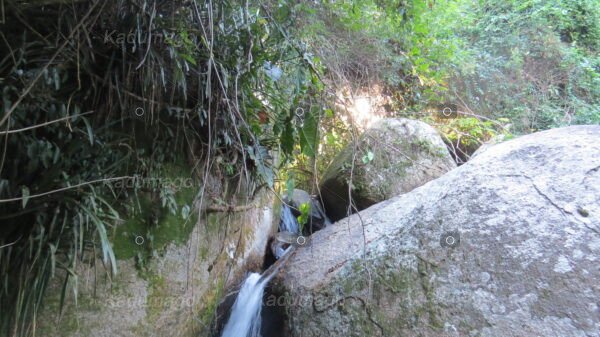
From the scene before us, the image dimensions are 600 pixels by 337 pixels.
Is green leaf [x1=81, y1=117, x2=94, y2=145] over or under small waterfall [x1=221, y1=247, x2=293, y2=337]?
over

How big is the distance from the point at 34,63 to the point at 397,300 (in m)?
2.53

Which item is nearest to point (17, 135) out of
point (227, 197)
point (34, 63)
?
point (34, 63)

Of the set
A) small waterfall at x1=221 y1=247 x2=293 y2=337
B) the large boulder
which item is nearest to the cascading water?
small waterfall at x1=221 y1=247 x2=293 y2=337

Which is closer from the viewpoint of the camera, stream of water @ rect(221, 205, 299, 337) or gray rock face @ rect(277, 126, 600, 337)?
gray rock face @ rect(277, 126, 600, 337)

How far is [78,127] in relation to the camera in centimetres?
221

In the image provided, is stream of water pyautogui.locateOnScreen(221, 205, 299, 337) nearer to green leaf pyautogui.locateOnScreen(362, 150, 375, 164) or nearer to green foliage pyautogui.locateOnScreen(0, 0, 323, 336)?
green foliage pyautogui.locateOnScreen(0, 0, 323, 336)

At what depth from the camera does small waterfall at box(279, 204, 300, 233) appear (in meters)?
4.45

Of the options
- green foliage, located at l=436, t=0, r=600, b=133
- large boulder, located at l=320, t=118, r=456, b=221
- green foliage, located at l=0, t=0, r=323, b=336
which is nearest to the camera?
green foliage, located at l=0, t=0, r=323, b=336

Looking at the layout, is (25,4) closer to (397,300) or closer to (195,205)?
(195,205)

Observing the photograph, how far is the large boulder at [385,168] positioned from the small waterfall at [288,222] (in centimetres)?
44

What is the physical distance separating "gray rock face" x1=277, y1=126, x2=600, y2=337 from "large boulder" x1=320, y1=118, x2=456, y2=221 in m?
1.23

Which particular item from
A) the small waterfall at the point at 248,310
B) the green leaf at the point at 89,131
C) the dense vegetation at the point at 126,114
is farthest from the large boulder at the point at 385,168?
the green leaf at the point at 89,131

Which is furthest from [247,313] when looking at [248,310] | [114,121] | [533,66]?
[533,66]

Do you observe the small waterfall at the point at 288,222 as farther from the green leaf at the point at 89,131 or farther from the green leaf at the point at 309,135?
the green leaf at the point at 89,131
